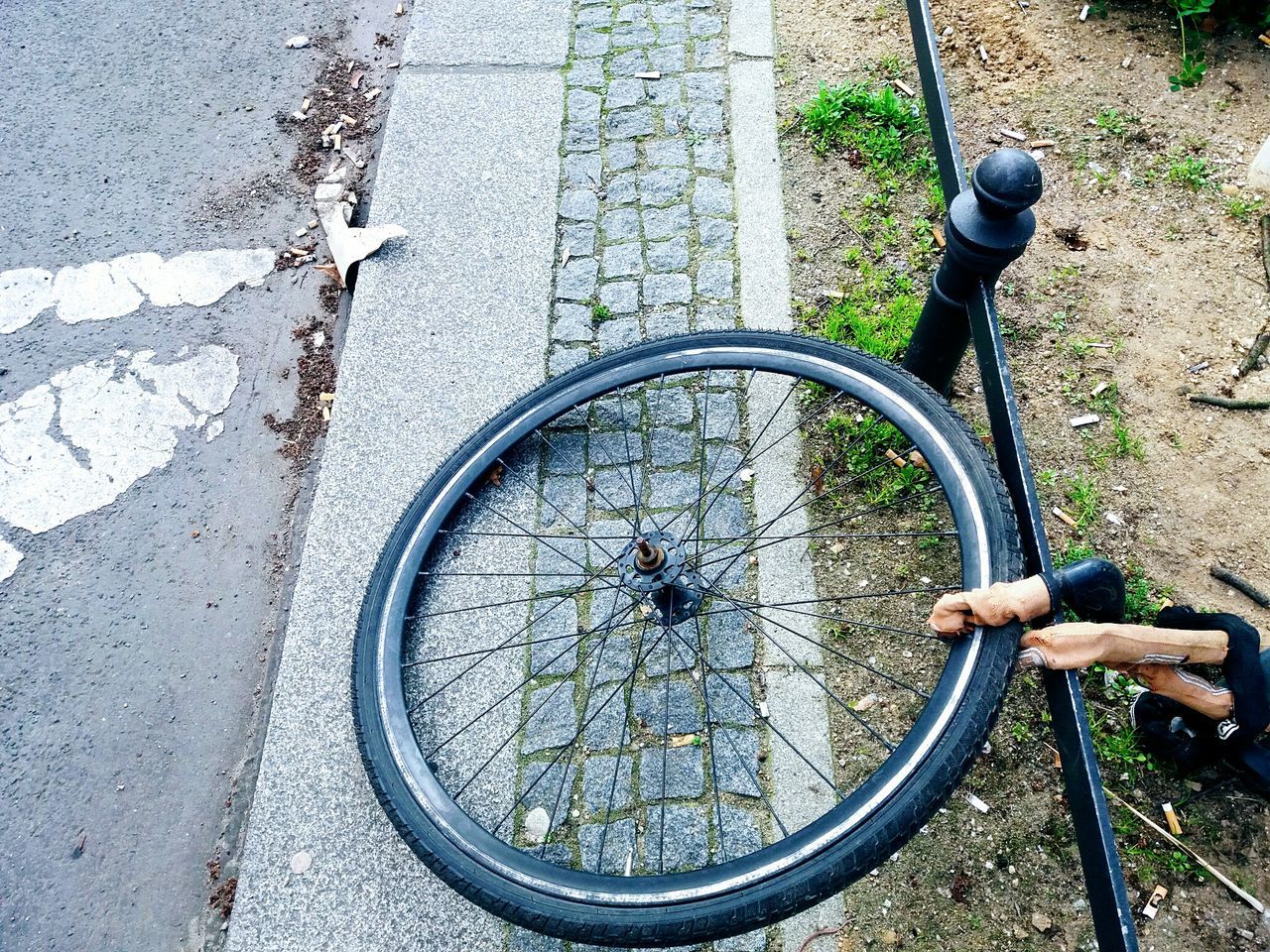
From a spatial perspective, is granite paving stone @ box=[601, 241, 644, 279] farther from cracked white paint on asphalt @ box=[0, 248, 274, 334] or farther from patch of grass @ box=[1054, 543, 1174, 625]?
patch of grass @ box=[1054, 543, 1174, 625]

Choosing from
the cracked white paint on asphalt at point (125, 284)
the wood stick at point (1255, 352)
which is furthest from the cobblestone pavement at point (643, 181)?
the wood stick at point (1255, 352)

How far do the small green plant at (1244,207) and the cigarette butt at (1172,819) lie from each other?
2652 millimetres

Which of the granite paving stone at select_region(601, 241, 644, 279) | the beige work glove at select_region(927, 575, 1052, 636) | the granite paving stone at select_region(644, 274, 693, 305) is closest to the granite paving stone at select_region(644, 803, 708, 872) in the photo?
the beige work glove at select_region(927, 575, 1052, 636)

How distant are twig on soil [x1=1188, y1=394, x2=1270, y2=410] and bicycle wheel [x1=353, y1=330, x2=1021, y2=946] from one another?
114cm

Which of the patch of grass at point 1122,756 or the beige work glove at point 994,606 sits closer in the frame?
the beige work glove at point 994,606

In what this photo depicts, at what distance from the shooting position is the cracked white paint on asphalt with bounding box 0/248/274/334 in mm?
4430

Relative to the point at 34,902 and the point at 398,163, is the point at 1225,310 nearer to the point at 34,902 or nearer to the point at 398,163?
the point at 398,163

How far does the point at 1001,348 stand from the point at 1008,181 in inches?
18.7

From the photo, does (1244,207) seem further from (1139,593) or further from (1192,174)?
(1139,593)

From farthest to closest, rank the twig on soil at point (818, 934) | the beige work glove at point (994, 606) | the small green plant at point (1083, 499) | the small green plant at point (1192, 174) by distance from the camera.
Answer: the small green plant at point (1192, 174) → the small green plant at point (1083, 499) → the twig on soil at point (818, 934) → the beige work glove at point (994, 606)

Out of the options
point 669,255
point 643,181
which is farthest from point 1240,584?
point 643,181

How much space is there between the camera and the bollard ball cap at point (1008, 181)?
254cm

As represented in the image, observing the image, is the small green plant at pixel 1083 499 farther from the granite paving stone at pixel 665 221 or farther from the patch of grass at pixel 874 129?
the granite paving stone at pixel 665 221

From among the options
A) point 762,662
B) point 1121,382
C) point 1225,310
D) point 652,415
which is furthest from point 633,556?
point 1225,310
